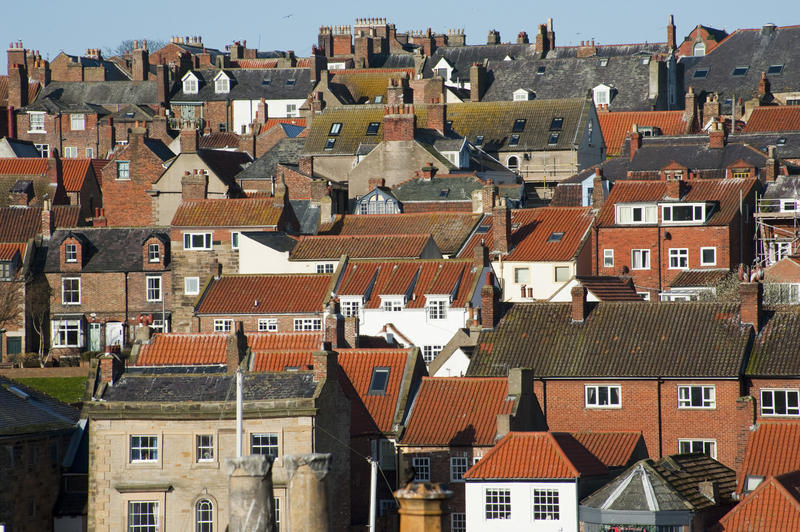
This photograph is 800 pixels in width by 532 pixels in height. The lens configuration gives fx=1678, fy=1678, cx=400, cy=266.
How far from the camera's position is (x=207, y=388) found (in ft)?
171

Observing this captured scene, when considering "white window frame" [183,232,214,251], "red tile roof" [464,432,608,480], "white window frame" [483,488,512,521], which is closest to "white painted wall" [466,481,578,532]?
"white window frame" [483,488,512,521]

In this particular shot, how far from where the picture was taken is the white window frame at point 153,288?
82.6 metres

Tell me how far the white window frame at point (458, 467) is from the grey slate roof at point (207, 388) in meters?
6.18

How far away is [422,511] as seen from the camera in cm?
2052

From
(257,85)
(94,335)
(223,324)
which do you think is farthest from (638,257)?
(257,85)

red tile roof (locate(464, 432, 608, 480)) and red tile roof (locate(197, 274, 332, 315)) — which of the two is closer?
red tile roof (locate(464, 432, 608, 480))

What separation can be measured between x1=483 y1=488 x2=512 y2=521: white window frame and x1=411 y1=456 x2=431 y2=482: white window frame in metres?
4.23

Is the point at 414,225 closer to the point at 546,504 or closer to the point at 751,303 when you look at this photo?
the point at 751,303

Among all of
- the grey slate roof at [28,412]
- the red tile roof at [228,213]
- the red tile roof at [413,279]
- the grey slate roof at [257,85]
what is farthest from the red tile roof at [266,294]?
the grey slate roof at [257,85]

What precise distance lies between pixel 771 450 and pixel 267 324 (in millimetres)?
27245

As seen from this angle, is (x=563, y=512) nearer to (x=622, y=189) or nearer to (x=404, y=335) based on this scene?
(x=404, y=335)

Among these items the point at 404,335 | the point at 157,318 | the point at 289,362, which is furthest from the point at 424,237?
the point at 289,362

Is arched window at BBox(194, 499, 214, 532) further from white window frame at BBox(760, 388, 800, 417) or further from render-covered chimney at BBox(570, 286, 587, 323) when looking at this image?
white window frame at BBox(760, 388, 800, 417)

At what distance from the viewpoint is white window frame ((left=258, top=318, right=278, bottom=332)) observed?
72.7 metres
